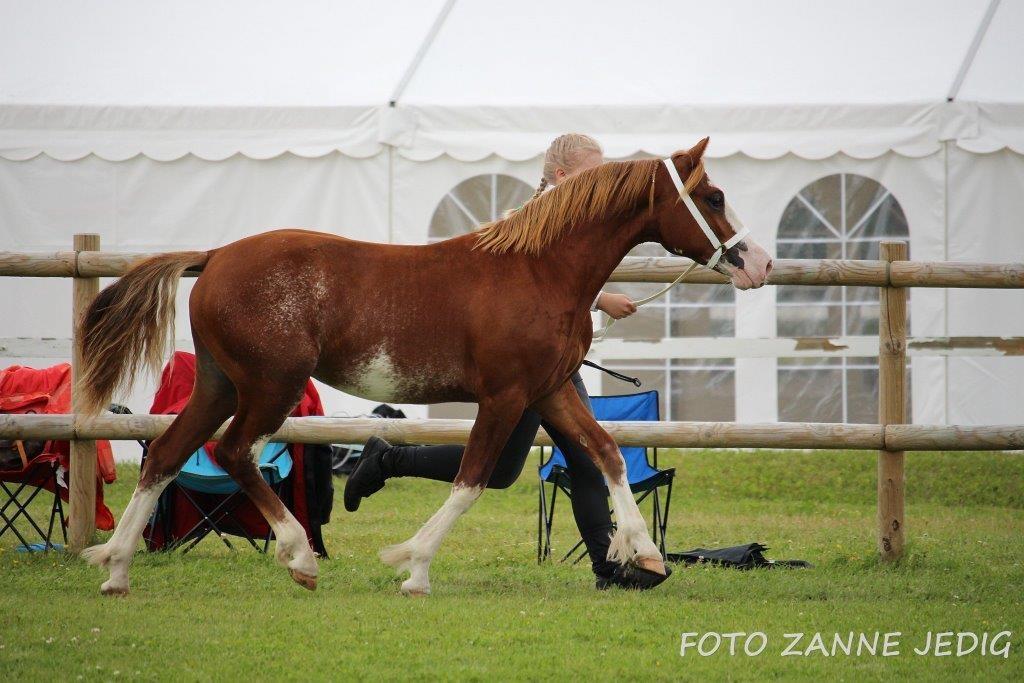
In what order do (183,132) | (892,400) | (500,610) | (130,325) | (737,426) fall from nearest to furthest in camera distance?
(500,610)
(130,325)
(737,426)
(892,400)
(183,132)

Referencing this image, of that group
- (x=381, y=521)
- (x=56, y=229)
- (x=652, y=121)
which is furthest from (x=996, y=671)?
(x=56, y=229)

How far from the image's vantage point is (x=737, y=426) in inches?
235

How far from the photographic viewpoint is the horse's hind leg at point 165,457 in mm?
4766

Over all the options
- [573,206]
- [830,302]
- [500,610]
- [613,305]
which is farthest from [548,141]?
[500,610]

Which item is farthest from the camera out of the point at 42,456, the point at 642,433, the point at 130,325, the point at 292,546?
the point at 42,456

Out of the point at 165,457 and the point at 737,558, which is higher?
the point at 165,457

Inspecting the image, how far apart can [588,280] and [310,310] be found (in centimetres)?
113

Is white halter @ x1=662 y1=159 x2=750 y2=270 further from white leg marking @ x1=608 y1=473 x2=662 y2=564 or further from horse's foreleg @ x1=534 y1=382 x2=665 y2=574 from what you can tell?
white leg marking @ x1=608 y1=473 x2=662 y2=564

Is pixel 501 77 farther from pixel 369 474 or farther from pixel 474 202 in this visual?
pixel 369 474

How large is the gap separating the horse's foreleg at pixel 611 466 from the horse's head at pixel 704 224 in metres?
0.82

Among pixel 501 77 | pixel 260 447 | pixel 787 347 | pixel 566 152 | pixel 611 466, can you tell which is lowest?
pixel 611 466

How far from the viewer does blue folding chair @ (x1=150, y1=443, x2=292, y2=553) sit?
6.22 m

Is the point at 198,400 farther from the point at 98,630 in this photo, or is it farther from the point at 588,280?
the point at 588,280

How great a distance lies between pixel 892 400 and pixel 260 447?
130 inches
